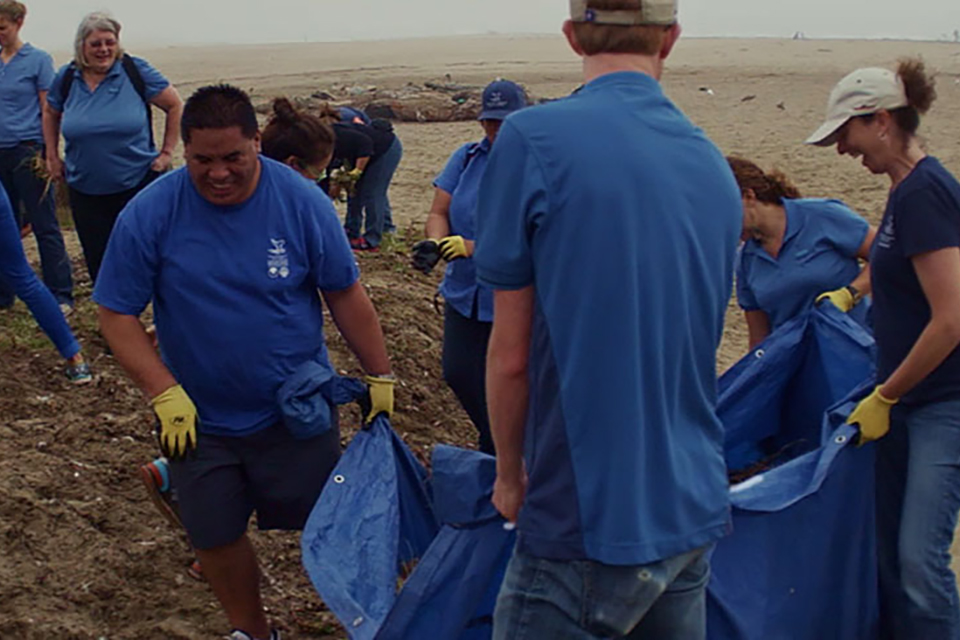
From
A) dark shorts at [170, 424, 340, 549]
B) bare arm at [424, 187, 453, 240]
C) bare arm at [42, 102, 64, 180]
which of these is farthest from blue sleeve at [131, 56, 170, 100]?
dark shorts at [170, 424, 340, 549]

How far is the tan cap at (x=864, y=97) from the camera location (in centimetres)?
275

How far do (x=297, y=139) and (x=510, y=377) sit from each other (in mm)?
1904

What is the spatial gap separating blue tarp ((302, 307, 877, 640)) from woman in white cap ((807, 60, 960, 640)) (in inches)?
3.8

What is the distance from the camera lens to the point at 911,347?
2752mm

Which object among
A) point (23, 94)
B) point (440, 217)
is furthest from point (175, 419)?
point (23, 94)

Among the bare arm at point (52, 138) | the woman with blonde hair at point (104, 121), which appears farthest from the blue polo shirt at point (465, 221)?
the bare arm at point (52, 138)

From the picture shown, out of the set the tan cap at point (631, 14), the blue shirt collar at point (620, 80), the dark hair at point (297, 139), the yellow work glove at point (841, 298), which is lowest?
the yellow work glove at point (841, 298)

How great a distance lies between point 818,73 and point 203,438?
2853cm

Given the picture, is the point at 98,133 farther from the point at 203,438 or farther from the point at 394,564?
the point at 394,564

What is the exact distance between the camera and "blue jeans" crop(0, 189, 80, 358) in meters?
4.64

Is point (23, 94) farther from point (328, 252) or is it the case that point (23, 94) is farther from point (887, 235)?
point (887, 235)

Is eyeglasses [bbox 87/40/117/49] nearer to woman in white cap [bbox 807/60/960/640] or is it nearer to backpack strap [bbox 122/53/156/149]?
backpack strap [bbox 122/53/156/149]

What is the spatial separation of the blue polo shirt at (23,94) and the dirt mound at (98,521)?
3.57 ft

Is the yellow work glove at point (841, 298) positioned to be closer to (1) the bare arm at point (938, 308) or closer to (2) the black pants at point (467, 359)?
(1) the bare arm at point (938, 308)
